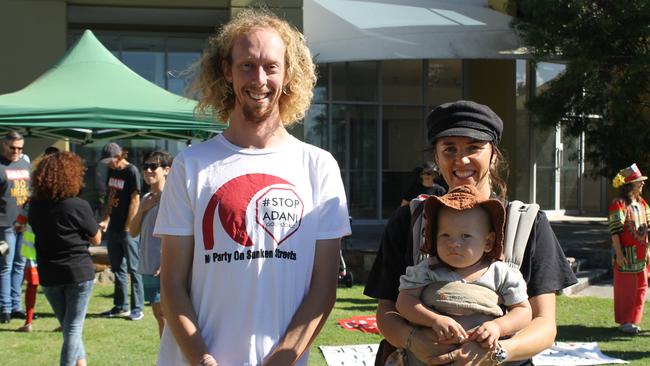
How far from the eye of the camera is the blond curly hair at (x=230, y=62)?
2.60m

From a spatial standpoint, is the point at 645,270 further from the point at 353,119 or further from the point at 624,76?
the point at 353,119

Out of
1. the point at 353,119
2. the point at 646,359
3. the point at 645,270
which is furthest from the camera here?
the point at 353,119

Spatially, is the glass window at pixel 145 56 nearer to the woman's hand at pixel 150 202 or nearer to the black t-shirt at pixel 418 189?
the black t-shirt at pixel 418 189

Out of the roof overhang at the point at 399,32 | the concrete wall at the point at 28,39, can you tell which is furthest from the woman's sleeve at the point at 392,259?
the concrete wall at the point at 28,39

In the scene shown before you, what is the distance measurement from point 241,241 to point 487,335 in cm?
82

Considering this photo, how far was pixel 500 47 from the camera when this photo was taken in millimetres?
→ 14750

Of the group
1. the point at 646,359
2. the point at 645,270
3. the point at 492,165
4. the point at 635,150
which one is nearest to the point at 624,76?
the point at 635,150

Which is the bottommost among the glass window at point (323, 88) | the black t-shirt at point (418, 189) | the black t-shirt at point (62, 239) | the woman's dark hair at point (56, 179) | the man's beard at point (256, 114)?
the black t-shirt at point (62, 239)

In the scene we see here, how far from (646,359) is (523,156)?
1296 cm

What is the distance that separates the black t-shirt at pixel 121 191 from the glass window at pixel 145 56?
6862 millimetres

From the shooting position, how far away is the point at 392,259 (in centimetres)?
252

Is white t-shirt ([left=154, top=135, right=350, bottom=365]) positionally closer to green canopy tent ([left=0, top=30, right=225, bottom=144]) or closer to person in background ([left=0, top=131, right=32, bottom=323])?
green canopy tent ([left=0, top=30, right=225, bottom=144])

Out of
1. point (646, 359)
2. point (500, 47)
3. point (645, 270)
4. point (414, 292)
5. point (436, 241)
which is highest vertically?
point (500, 47)

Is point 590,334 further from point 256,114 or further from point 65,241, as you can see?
point 256,114
